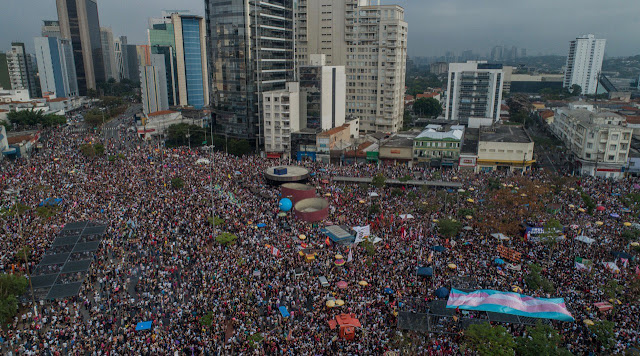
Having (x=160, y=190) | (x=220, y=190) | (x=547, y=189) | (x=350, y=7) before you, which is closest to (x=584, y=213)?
(x=547, y=189)

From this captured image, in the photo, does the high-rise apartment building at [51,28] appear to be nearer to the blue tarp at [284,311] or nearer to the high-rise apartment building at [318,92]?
the high-rise apartment building at [318,92]

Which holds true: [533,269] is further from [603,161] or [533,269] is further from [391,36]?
[391,36]

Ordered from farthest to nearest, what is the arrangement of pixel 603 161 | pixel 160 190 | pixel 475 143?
pixel 475 143 < pixel 603 161 < pixel 160 190

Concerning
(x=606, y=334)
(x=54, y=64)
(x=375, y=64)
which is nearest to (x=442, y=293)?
(x=606, y=334)

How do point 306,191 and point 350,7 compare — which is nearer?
point 306,191

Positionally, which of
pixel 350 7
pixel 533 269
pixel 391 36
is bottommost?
pixel 533 269

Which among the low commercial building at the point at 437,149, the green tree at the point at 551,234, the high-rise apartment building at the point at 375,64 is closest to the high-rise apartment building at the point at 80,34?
the high-rise apartment building at the point at 375,64

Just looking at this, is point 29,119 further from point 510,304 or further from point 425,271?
point 510,304
